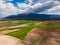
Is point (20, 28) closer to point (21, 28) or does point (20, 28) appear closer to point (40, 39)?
point (21, 28)

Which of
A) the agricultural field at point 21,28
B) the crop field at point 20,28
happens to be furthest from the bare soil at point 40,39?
the crop field at point 20,28

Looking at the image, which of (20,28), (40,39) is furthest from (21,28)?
(40,39)

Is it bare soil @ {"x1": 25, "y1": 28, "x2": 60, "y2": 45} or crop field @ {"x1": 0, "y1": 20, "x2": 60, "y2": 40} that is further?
crop field @ {"x1": 0, "y1": 20, "x2": 60, "y2": 40}

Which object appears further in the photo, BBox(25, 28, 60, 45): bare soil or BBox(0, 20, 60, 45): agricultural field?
BBox(0, 20, 60, 45): agricultural field

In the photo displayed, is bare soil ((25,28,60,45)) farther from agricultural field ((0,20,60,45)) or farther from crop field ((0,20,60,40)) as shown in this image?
crop field ((0,20,60,40))

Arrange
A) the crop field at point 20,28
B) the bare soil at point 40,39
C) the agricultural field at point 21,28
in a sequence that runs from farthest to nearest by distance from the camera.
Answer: the crop field at point 20,28
the agricultural field at point 21,28
the bare soil at point 40,39

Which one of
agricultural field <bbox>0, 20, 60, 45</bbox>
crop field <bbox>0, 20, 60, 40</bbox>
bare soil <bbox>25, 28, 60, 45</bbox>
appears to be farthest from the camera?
crop field <bbox>0, 20, 60, 40</bbox>

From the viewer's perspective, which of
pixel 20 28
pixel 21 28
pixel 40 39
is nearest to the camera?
pixel 40 39

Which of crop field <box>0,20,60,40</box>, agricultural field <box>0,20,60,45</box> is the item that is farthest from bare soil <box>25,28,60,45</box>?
crop field <box>0,20,60,40</box>

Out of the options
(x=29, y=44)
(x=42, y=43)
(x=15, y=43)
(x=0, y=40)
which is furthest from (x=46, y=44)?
(x=0, y=40)

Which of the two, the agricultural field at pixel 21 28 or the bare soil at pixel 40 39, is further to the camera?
the agricultural field at pixel 21 28

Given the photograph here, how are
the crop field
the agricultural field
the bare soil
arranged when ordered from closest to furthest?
the bare soil → the agricultural field → the crop field

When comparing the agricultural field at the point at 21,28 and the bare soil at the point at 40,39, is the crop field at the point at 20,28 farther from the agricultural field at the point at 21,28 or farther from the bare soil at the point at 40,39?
the bare soil at the point at 40,39

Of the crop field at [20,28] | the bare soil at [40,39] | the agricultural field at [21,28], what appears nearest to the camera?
the bare soil at [40,39]
